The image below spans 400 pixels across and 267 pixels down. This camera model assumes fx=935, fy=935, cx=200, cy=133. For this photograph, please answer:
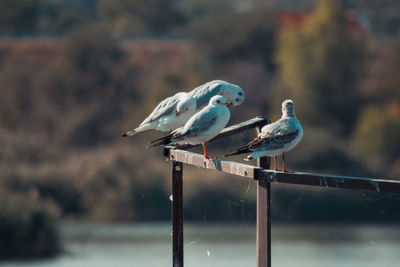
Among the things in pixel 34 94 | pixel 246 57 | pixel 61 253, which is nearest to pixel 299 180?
pixel 61 253

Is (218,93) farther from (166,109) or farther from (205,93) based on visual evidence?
(166,109)

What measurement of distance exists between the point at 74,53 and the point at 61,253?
17.9 metres

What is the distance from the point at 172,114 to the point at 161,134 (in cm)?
1967

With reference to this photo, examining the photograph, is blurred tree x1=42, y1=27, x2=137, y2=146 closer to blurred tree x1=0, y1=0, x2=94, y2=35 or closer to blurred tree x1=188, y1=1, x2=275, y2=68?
blurred tree x1=188, y1=1, x2=275, y2=68

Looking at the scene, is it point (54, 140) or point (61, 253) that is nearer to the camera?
point (61, 253)

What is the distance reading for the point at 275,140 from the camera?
6090 mm

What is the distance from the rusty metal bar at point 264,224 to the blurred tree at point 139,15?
140 ft

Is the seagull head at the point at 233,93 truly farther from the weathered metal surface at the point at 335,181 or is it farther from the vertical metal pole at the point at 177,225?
the weathered metal surface at the point at 335,181

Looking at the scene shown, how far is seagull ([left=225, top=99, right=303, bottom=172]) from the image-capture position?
601 centimetres

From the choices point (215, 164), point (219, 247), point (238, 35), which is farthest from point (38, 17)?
point (215, 164)

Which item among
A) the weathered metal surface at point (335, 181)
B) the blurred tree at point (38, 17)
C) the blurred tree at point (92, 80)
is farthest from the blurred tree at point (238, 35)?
the weathered metal surface at point (335, 181)

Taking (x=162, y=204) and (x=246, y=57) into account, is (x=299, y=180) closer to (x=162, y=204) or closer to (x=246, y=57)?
(x=162, y=204)

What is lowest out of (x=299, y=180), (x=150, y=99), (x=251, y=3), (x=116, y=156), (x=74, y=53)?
(x=299, y=180)

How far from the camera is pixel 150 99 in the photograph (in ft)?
117
